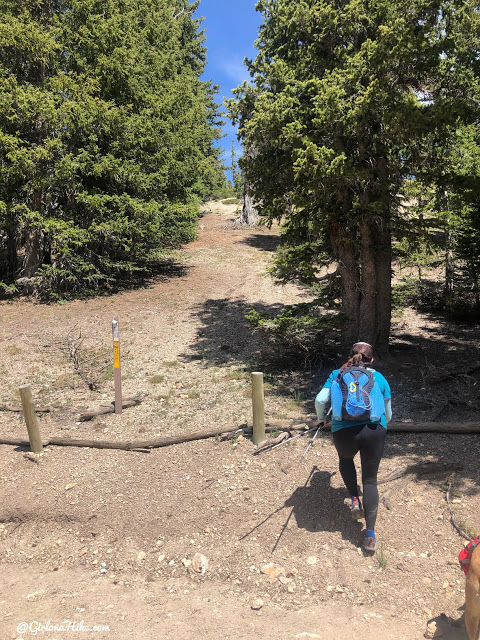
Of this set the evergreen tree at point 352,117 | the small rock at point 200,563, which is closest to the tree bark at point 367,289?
the evergreen tree at point 352,117

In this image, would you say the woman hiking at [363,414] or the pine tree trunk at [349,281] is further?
the pine tree trunk at [349,281]

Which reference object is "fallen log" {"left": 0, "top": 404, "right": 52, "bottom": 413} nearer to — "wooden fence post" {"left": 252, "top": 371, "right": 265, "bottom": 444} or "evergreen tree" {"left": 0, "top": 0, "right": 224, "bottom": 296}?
"wooden fence post" {"left": 252, "top": 371, "right": 265, "bottom": 444}

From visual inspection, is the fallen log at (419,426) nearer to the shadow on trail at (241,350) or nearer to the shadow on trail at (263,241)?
the shadow on trail at (241,350)

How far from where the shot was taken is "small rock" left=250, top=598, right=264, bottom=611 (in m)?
3.79

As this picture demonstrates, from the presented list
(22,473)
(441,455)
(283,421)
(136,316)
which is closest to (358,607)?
(441,455)

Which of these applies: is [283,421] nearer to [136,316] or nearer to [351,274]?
[351,274]

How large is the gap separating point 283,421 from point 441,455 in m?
2.16

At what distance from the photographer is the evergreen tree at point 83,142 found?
14125 mm

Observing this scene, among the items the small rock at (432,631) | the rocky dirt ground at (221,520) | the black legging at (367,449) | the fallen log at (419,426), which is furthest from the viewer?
the fallen log at (419,426)

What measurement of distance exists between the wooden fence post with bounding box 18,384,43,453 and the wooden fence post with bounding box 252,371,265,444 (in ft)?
10.7

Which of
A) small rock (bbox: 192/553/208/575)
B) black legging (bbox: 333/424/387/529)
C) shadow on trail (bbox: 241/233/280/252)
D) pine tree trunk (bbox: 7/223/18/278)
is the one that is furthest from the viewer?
shadow on trail (bbox: 241/233/280/252)

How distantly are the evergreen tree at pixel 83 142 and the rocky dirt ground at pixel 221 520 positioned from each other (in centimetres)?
681

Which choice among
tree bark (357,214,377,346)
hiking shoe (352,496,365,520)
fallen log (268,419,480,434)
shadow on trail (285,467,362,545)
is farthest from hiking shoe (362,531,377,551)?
tree bark (357,214,377,346)

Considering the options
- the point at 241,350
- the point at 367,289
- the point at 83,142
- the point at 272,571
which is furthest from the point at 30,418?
the point at 83,142
